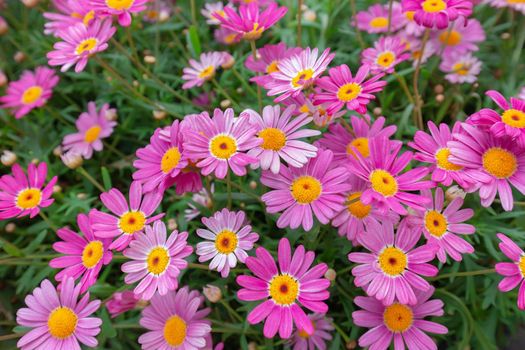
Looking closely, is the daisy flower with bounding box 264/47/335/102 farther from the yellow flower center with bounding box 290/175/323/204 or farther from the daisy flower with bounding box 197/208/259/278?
the daisy flower with bounding box 197/208/259/278

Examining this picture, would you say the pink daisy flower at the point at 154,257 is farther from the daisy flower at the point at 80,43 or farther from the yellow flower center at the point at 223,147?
the daisy flower at the point at 80,43

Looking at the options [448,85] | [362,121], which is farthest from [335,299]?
[448,85]

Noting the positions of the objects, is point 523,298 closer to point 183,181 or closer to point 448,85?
point 183,181

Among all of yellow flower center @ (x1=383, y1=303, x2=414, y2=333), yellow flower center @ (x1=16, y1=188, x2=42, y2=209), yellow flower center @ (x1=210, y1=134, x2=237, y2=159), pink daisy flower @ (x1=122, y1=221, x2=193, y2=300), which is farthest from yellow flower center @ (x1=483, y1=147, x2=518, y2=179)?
yellow flower center @ (x1=16, y1=188, x2=42, y2=209)

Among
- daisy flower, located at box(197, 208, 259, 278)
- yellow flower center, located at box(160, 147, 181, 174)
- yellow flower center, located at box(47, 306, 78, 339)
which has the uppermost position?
yellow flower center, located at box(160, 147, 181, 174)

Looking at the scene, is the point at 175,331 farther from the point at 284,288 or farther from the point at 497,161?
the point at 497,161

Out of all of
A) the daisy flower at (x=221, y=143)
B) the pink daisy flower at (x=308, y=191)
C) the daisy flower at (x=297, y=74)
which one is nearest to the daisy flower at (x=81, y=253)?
the daisy flower at (x=221, y=143)

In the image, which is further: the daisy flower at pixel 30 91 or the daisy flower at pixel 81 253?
the daisy flower at pixel 30 91
